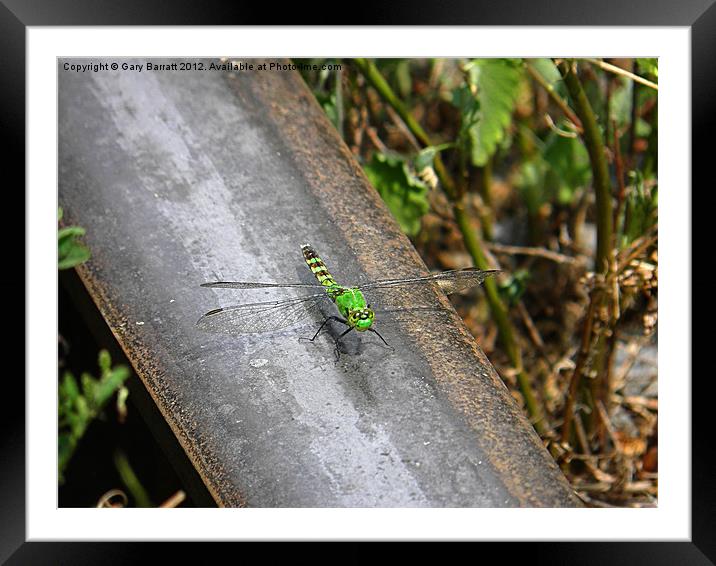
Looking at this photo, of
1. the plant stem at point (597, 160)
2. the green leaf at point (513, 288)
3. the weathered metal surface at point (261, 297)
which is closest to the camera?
the weathered metal surface at point (261, 297)

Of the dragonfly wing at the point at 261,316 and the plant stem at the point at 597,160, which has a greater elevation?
the plant stem at the point at 597,160

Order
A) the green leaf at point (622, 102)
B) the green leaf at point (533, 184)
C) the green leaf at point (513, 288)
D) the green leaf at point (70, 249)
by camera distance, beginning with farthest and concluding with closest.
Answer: the green leaf at point (533, 184) < the green leaf at point (622, 102) < the green leaf at point (513, 288) < the green leaf at point (70, 249)

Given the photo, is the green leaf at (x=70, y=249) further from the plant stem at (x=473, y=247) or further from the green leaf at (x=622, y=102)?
the green leaf at (x=622, y=102)

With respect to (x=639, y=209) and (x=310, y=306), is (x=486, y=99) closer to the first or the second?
(x=639, y=209)

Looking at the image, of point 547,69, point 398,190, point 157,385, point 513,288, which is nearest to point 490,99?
point 547,69
